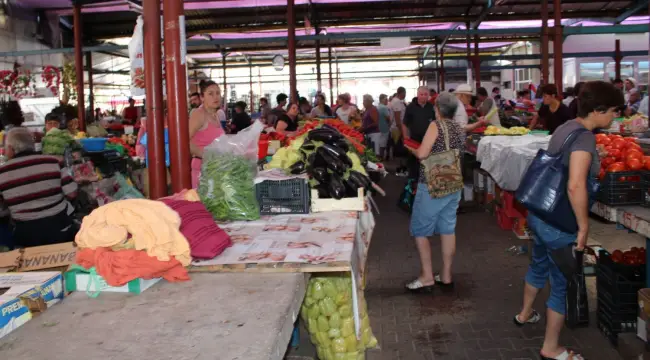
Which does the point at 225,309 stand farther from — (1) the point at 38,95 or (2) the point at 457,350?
(1) the point at 38,95

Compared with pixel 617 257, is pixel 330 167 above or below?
above

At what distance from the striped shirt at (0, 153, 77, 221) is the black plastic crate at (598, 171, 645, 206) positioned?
13.7ft

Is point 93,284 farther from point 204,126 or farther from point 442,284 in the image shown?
point 442,284

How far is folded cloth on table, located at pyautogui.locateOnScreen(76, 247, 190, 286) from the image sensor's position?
93.1 inches

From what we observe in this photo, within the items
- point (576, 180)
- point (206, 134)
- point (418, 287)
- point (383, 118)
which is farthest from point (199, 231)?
point (383, 118)

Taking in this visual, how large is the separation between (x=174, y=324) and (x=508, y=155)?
225 inches


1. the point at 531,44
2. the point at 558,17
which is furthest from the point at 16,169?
the point at 531,44

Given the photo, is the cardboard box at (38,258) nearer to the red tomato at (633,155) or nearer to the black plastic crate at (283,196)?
the black plastic crate at (283,196)

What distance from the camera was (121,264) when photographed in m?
2.37

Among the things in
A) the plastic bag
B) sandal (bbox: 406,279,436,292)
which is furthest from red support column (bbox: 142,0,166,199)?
sandal (bbox: 406,279,436,292)

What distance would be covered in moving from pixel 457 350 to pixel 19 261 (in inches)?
111

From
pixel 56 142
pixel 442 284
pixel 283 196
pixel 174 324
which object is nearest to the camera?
pixel 174 324

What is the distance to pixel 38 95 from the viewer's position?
1555 centimetres

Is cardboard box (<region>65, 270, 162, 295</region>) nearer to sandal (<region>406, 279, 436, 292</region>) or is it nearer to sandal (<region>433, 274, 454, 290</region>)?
sandal (<region>406, 279, 436, 292</region>)
